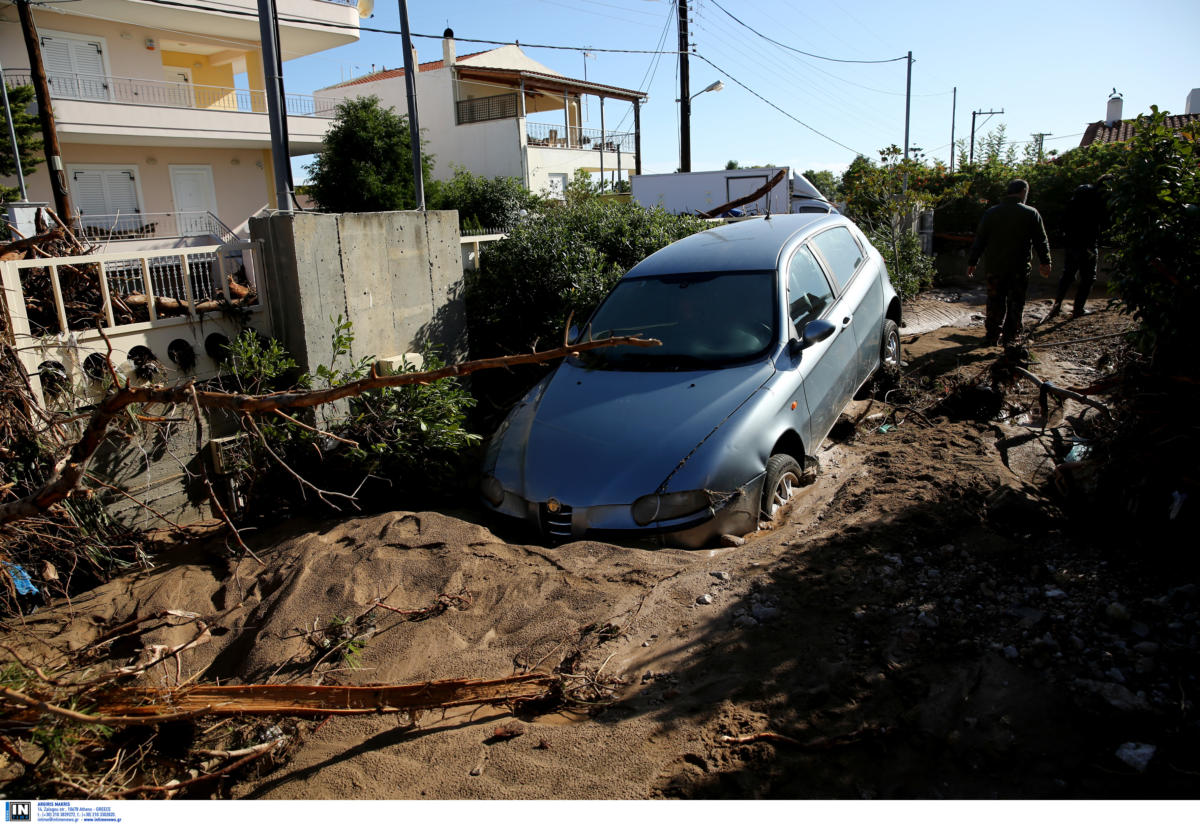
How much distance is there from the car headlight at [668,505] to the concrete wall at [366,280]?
3.44 metres

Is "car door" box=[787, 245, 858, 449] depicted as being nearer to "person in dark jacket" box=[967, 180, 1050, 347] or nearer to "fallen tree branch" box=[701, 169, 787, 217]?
"person in dark jacket" box=[967, 180, 1050, 347]

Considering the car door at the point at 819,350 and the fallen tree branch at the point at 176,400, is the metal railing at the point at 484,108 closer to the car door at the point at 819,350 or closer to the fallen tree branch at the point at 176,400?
the car door at the point at 819,350

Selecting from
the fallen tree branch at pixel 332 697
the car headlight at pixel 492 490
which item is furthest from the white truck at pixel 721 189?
the fallen tree branch at pixel 332 697

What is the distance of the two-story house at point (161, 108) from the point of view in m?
20.0

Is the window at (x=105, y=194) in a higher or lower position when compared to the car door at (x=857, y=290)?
higher

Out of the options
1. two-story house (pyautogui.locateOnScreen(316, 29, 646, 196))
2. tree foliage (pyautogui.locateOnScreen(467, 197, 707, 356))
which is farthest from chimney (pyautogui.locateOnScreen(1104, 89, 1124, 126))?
tree foliage (pyautogui.locateOnScreen(467, 197, 707, 356))

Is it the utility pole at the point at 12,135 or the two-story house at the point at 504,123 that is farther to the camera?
the two-story house at the point at 504,123

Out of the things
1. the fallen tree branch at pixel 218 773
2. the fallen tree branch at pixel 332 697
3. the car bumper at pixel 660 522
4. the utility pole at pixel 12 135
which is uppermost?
the utility pole at pixel 12 135

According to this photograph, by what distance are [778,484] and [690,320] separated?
145 centimetres

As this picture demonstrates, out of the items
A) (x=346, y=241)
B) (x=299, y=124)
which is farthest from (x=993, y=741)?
(x=299, y=124)

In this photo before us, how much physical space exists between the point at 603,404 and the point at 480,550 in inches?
49.2

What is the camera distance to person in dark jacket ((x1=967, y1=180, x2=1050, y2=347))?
867 centimetres

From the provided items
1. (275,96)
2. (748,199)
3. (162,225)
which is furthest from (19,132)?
(748,199)

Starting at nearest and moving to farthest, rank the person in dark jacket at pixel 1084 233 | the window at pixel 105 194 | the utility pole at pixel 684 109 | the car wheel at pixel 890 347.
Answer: the car wheel at pixel 890 347
the person in dark jacket at pixel 1084 233
the window at pixel 105 194
the utility pole at pixel 684 109
